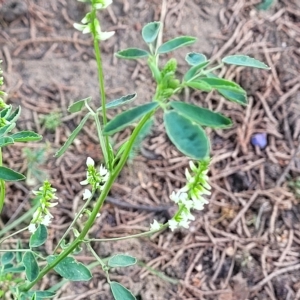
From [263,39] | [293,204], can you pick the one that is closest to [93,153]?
[293,204]

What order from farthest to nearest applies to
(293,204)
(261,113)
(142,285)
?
(261,113), (293,204), (142,285)

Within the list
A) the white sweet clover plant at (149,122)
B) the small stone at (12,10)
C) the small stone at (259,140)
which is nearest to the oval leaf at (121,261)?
the white sweet clover plant at (149,122)

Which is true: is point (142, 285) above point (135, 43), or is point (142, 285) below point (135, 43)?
below

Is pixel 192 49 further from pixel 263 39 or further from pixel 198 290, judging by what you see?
pixel 198 290

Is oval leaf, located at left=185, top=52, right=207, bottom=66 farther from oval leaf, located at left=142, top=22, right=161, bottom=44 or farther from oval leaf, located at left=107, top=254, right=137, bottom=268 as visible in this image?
oval leaf, located at left=107, top=254, right=137, bottom=268

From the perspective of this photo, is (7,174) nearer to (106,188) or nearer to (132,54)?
(106,188)

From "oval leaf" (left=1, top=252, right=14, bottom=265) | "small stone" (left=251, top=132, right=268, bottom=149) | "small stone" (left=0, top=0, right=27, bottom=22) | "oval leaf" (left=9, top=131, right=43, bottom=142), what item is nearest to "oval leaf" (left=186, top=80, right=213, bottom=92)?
"oval leaf" (left=9, top=131, right=43, bottom=142)

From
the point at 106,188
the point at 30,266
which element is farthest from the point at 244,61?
the point at 30,266
